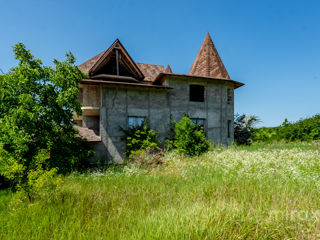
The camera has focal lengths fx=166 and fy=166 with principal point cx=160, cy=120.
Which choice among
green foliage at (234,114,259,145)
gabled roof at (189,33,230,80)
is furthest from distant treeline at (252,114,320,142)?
gabled roof at (189,33,230,80)

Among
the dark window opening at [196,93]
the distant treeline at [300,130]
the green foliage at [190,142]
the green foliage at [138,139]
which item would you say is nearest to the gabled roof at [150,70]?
the dark window opening at [196,93]

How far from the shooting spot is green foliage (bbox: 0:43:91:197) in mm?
7270

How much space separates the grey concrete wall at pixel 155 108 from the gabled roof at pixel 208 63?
7.39 ft

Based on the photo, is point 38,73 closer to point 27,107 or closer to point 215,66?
point 27,107

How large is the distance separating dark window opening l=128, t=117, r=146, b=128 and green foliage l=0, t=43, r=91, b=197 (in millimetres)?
4301

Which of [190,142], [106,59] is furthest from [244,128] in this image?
[106,59]

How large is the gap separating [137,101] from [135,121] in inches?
62.5

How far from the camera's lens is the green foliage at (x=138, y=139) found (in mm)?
12045

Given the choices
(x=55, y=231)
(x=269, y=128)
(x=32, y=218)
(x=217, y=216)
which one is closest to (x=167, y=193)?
(x=217, y=216)

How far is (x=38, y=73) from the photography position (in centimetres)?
807

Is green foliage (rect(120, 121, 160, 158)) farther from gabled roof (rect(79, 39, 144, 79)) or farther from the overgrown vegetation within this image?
gabled roof (rect(79, 39, 144, 79))

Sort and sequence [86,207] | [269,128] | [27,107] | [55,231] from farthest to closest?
[269,128] → [27,107] → [86,207] → [55,231]

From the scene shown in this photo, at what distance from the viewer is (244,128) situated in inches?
749

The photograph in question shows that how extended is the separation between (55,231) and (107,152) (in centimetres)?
883
